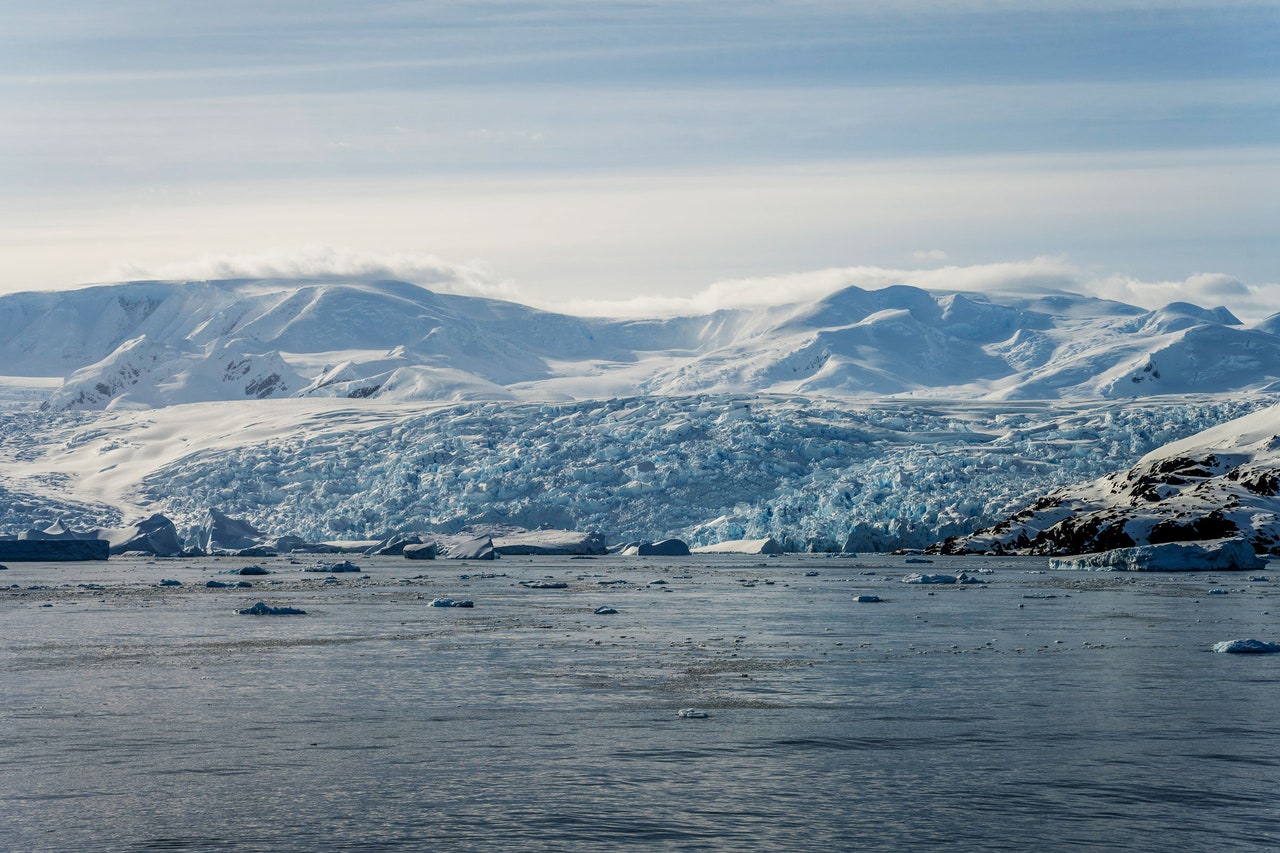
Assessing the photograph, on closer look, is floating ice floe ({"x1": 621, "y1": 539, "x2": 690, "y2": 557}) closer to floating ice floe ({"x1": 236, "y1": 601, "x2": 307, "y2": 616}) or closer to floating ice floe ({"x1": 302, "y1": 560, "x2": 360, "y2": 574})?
floating ice floe ({"x1": 302, "y1": 560, "x2": 360, "y2": 574})

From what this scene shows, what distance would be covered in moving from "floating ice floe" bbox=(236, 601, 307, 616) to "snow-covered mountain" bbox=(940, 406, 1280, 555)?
3571 cm

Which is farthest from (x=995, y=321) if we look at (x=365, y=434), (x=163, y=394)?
(x=365, y=434)

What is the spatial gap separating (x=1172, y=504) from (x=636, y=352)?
14564 centimetres

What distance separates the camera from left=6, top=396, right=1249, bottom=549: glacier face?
6519 centimetres

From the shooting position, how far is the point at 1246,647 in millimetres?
16922

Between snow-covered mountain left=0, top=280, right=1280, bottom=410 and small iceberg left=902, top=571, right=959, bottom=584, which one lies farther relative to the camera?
snow-covered mountain left=0, top=280, right=1280, bottom=410


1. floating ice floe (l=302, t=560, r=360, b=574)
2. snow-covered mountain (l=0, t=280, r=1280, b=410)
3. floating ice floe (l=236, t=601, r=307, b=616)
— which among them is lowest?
floating ice floe (l=302, t=560, r=360, b=574)

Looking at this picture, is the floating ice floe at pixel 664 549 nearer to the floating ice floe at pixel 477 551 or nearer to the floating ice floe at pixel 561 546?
the floating ice floe at pixel 561 546

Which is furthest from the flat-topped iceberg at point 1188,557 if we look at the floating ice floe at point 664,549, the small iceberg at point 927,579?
the floating ice floe at point 664,549

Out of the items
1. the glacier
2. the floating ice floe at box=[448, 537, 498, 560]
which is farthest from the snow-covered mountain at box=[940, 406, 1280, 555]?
the floating ice floe at box=[448, 537, 498, 560]

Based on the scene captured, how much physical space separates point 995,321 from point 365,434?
121127 millimetres

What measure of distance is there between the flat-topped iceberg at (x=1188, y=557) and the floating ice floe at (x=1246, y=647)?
27412mm

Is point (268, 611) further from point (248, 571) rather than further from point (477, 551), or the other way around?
point (477, 551)

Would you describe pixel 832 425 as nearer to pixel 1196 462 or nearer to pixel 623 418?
pixel 623 418
